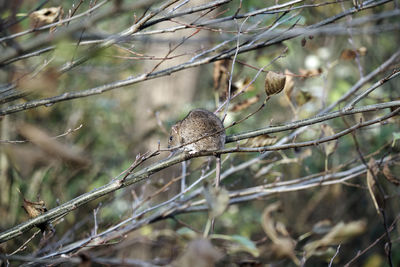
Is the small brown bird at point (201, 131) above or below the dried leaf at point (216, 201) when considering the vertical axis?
above

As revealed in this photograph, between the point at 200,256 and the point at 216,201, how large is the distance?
0.79ft

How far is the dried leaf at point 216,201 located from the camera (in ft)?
3.61

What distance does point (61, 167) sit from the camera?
118 inches

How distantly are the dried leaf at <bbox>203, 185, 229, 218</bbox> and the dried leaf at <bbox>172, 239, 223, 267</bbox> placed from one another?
0.17 m

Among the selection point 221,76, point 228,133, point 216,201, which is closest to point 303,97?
point 221,76

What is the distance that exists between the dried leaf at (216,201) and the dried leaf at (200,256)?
17 centimetres

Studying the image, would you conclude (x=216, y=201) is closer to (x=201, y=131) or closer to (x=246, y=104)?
(x=201, y=131)

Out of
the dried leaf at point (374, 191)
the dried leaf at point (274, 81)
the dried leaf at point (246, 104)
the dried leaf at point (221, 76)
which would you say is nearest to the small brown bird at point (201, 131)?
the dried leaf at point (274, 81)

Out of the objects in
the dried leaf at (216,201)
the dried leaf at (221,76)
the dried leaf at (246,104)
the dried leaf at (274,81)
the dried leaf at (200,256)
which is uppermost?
the dried leaf at (221,76)

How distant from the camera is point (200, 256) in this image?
905 mm

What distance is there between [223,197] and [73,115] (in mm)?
3076

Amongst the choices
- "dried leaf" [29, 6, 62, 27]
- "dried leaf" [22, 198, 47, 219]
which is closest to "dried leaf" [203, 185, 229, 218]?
"dried leaf" [22, 198, 47, 219]

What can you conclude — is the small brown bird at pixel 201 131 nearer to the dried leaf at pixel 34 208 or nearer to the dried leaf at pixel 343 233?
the dried leaf at pixel 34 208

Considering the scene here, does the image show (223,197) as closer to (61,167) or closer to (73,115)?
(61,167)
